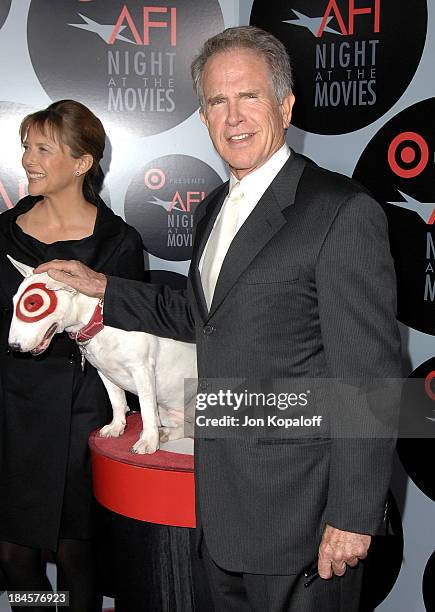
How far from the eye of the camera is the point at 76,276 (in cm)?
186

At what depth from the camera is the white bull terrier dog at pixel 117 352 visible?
5.94ft

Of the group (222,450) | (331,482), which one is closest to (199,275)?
(222,450)

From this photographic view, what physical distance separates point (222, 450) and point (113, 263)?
3.05 feet

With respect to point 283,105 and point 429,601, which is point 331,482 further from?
point 429,601

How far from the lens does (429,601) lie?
9.07 feet

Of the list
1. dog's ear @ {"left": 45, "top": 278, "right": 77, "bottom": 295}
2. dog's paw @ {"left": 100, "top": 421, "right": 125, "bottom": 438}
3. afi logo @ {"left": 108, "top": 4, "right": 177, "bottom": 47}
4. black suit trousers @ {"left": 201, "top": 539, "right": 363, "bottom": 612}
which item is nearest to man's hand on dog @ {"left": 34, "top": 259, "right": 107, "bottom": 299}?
dog's ear @ {"left": 45, "top": 278, "right": 77, "bottom": 295}

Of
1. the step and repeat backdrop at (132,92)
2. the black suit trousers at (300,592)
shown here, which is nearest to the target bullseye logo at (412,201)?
the step and repeat backdrop at (132,92)

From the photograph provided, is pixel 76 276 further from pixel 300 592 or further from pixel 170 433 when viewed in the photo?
pixel 300 592

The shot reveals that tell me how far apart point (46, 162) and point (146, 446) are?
91 cm

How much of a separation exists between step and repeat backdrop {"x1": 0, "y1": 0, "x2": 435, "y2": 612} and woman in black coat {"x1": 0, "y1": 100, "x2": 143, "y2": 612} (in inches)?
28.4

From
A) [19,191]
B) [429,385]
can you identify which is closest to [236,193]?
[429,385]

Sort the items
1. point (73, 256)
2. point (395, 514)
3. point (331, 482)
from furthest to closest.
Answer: point (395, 514), point (73, 256), point (331, 482)

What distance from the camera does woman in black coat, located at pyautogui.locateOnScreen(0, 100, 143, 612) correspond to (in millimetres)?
2236

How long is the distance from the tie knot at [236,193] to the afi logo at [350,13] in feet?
4.73
